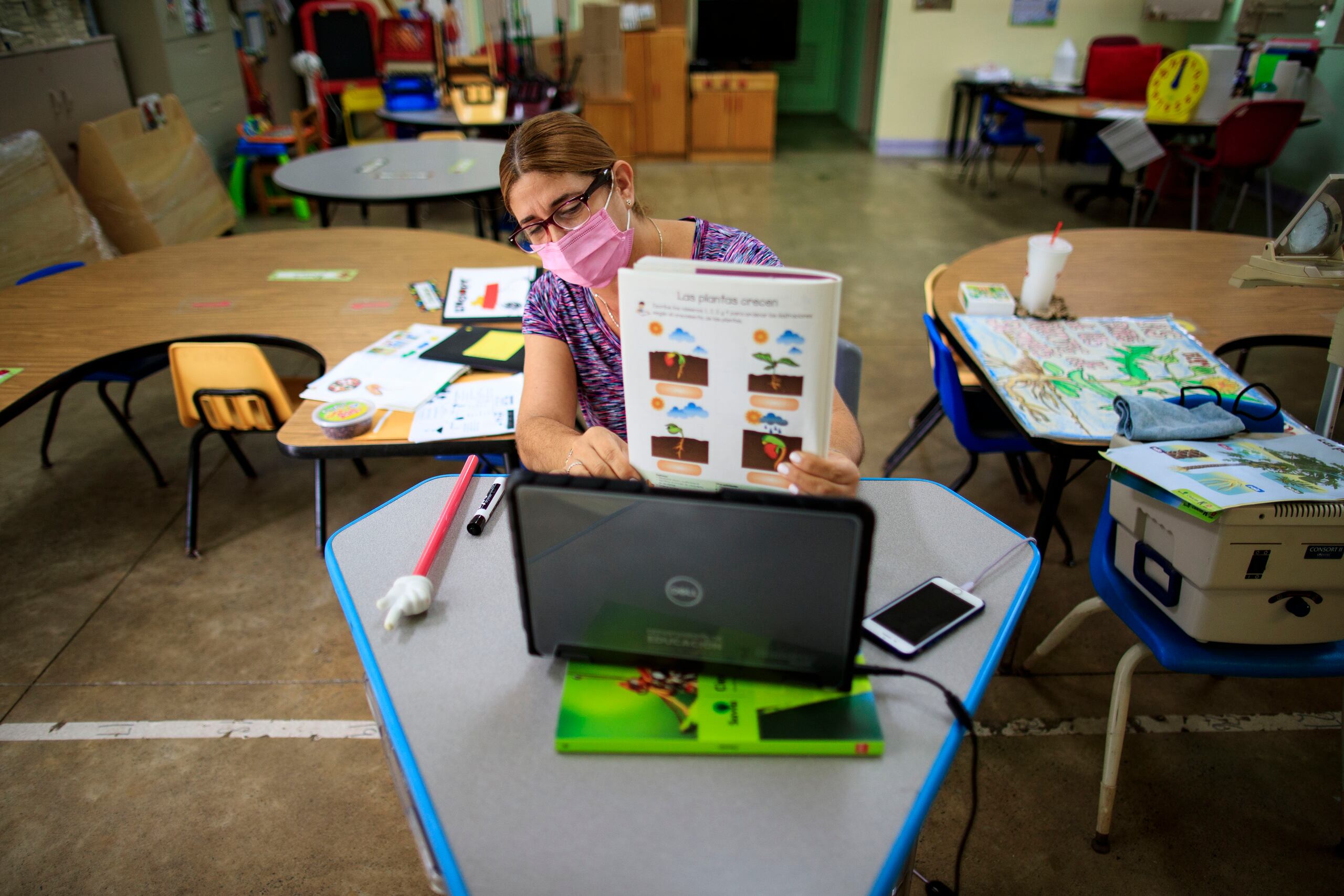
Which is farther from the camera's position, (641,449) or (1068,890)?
(1068,890)

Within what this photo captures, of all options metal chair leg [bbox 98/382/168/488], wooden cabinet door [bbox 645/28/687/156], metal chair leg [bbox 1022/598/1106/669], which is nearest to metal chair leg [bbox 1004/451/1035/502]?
metal chair leg [bbox 1022/598/1106/669]

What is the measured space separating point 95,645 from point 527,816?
197 centimetres

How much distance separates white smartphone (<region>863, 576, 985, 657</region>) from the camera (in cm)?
101

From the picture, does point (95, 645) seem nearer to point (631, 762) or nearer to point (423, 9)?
point (631, 762)

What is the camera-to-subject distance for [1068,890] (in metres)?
1.53

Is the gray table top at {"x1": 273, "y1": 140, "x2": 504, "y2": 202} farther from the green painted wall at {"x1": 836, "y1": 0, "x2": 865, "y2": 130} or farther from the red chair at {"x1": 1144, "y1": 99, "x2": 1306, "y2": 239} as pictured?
the green painted wall at {"x1": 836, "y1": 0, "x2": 865, "y2": 130}

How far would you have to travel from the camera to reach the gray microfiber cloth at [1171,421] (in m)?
1.48

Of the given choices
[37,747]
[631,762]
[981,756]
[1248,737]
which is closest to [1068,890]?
[981,756]

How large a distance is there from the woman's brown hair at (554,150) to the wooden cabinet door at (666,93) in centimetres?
641

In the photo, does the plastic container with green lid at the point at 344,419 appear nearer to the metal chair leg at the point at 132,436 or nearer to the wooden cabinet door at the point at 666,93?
the metal chair leg at the point at 132,436

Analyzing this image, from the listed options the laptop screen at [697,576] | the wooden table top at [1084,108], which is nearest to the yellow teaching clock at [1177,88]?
the wooden table top at [1084,108]

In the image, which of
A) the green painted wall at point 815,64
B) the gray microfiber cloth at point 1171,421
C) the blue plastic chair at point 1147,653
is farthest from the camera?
the green painted wall at point 815,64

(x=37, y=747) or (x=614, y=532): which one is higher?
(x=614, y=532)

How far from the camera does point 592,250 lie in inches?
51.3
